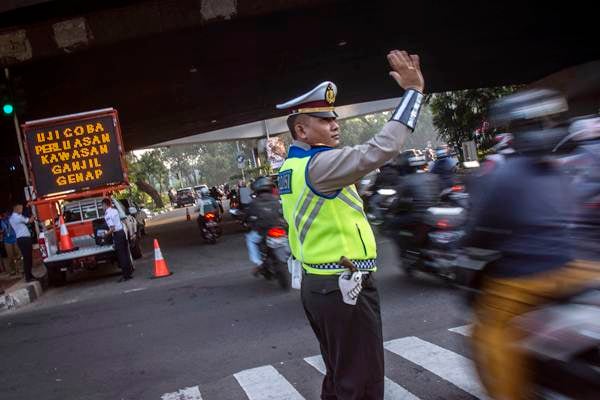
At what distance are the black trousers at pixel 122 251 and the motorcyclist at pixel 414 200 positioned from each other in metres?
6.37

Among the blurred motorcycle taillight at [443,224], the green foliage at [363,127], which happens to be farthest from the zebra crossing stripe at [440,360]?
the green foliage at [363,127]

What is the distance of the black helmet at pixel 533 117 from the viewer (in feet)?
9.91

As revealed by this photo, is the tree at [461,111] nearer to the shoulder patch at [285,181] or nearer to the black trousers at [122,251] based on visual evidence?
the black trousers at [122,251]

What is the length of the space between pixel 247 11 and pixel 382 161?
10.4 metres

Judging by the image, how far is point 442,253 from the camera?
7.09 metres

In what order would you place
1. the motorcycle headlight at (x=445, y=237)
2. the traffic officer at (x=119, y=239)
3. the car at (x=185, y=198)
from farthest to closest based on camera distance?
1. the car at (x=185, y=198)
2. the traffic officer at (x=119, y=239)
3. the motorcycle headlight at (x=445, y=237)

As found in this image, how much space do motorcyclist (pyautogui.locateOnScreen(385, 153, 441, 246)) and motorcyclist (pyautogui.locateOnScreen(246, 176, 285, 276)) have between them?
1599 mm

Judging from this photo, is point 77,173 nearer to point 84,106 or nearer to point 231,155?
point 84,106

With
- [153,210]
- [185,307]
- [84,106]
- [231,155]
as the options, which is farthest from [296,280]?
[231,155]

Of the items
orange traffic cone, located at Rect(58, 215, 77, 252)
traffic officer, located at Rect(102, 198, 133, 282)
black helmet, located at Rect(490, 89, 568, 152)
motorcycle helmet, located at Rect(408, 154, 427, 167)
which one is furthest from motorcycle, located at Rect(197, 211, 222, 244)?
black helmet, located at Rect(490, 89, 568, 152)

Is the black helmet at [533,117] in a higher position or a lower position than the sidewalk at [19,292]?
higher

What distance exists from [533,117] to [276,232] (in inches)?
215

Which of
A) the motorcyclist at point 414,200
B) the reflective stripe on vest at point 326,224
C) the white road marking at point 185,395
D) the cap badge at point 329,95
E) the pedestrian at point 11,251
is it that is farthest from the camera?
the pedestrian at point 11,251

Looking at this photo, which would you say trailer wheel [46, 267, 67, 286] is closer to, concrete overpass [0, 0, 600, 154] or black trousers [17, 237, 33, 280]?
black trousers [17, 237, 33, 280]
